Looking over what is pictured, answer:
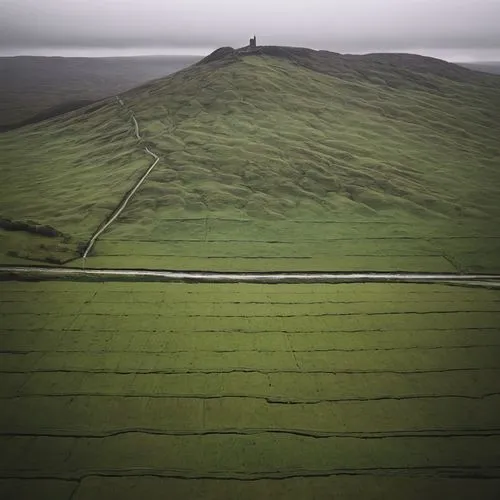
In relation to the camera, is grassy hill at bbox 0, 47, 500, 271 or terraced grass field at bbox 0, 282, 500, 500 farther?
grassy hill at bbox 0, 47, 500, 271

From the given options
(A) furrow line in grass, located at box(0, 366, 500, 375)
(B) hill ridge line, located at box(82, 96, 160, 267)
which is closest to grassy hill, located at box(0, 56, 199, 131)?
(B) hill ridge line, located at box(82, 96, 160, 267)

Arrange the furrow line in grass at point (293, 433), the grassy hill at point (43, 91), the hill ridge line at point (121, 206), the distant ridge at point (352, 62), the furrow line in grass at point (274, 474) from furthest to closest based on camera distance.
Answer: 1. the grassy hill at point (43, 91)
2. the distant ridge at point (352, 62)
3. the hill ridge line at point (121, 206)
4. the furrow line in grass at point (293, 433)
5. the furrow line in grass at point (274, 474)

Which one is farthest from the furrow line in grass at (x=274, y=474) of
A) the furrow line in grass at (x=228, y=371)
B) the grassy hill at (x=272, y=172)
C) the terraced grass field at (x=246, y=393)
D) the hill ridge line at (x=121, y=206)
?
the hill ridge line at (x=121, y=206)

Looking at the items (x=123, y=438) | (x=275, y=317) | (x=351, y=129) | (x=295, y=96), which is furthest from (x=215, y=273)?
(x=295, y=96)

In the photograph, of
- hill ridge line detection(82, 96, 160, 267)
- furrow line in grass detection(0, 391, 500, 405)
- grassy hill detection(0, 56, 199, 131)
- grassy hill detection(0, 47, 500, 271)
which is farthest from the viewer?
grassy hill detection(0, 56, 199, 131)

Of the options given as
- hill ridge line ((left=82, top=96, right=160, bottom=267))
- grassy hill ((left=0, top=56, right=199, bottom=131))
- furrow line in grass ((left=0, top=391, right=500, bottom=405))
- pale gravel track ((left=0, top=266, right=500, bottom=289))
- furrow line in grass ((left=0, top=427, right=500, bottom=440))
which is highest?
furrow line in grass ((left=0, top=427, right=500, bottom=440))

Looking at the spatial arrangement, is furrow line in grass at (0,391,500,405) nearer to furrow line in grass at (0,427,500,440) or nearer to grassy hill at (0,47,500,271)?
furrow line in grass at (0,427,500,440)

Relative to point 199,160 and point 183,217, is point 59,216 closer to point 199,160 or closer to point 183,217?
point 183,217

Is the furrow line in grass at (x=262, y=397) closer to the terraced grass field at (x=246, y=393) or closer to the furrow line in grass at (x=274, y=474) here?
the terraced grass field at (x=246, y=393)
